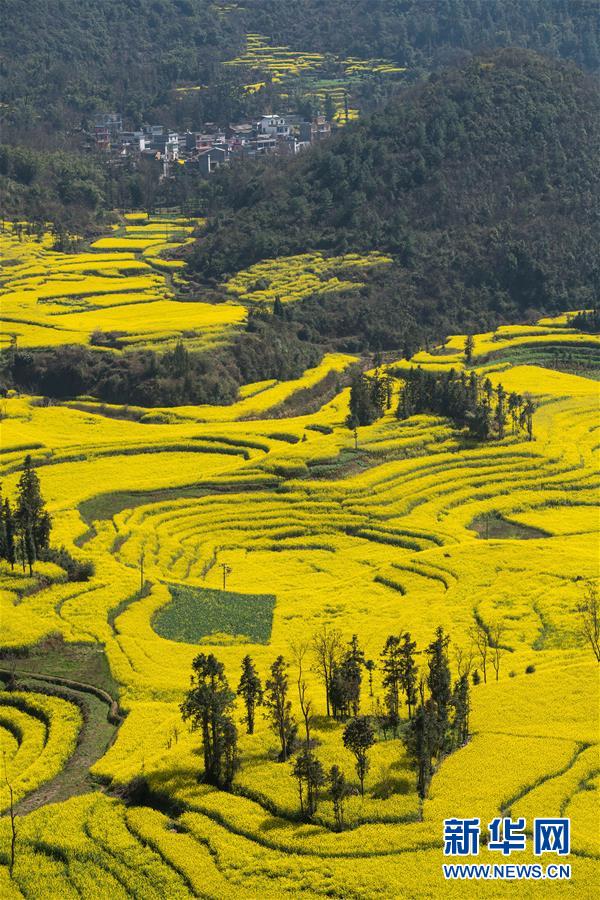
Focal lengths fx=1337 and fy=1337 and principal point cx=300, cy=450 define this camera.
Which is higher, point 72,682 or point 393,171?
point 393,171

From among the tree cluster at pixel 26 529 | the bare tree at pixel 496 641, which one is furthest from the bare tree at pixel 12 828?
the tree cluster at pixel 26 529

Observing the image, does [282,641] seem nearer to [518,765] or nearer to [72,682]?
[72,682]

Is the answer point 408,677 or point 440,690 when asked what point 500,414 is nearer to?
point 408,677

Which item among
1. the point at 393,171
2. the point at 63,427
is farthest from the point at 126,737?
the point at 393,171

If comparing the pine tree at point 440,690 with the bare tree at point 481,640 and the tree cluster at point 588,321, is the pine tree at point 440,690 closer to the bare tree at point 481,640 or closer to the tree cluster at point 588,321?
the bare tree at point 481,640

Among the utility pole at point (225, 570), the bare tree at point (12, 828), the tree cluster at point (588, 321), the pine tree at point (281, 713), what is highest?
the tree cluster at point (588, 321)

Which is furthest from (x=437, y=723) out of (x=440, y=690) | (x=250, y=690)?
(x=250, y=690)
